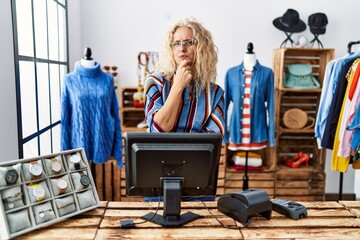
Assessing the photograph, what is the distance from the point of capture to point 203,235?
53.7 inches

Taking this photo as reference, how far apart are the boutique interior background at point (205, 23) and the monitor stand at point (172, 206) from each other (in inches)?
105

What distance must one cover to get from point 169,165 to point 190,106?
0.47 meters

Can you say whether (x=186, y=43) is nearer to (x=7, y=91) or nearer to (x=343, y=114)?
(x=7, y=91)

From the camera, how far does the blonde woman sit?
1.79 meters

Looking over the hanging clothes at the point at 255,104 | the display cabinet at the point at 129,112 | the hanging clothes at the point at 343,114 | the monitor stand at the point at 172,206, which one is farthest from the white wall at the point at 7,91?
the hanging clothes at the point at 343,114

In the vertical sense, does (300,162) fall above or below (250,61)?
below

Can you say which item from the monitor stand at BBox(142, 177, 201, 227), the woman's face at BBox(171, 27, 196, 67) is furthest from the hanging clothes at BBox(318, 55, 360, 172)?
the monitor stand at BBox(142, 177, 201, 227)

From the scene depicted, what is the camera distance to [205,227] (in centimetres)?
144

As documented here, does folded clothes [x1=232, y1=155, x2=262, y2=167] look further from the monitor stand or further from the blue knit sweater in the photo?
the monitor stand

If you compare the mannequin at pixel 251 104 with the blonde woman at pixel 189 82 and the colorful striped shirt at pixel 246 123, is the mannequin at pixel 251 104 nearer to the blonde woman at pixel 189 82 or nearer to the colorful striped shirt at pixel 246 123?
the colorful striped shirt at pixel 246 123

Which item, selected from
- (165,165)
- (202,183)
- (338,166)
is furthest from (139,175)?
(338,166)

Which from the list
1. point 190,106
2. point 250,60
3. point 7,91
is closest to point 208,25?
point 250,60

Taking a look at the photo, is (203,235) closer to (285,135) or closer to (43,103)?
(43,103)

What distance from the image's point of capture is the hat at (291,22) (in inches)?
147
